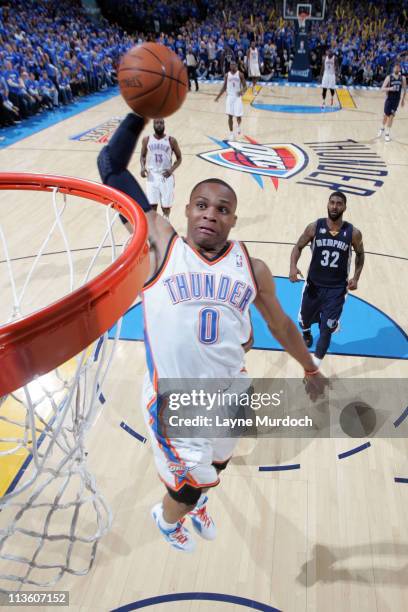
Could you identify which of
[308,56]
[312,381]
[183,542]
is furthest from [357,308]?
[308,56]

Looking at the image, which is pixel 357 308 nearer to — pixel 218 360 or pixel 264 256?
pixel 264 256

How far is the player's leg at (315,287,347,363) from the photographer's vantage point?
361 centimetres

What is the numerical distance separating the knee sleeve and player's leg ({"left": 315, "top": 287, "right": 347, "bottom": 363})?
1.84m

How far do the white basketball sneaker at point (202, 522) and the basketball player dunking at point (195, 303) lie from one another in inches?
13.4

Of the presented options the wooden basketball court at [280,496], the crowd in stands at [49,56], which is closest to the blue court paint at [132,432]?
Result: the wooden basketball court at [280,496]

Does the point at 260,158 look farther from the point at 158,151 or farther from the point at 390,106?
the point at 158,151

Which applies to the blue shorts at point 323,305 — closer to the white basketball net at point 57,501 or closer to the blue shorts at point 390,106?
the white basketball net at point 57,501

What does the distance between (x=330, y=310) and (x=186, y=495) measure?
193cm

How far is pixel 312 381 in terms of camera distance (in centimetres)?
241

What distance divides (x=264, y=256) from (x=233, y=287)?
3.66 metres

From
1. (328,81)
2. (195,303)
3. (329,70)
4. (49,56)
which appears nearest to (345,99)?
(328,81)

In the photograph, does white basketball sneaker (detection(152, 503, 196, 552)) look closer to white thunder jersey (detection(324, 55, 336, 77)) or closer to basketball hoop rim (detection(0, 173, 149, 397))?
basketball hoop rim (detection(0, 173, 149, 397))

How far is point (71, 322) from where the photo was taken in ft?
4.62

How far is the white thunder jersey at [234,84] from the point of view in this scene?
9703mm
